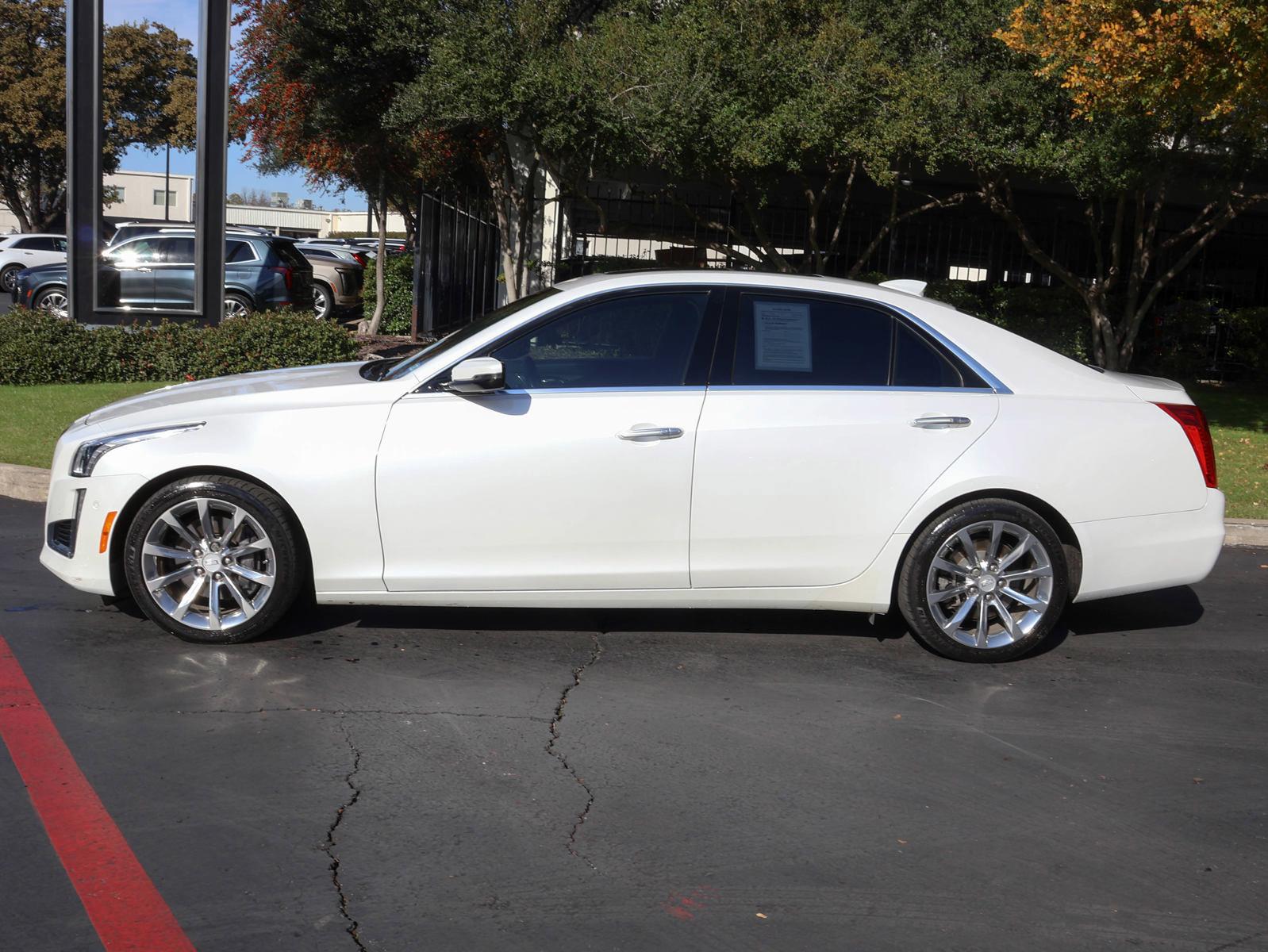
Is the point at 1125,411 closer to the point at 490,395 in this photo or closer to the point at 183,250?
the point at 490,395

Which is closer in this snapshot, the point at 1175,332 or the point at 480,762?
the point at 480,762

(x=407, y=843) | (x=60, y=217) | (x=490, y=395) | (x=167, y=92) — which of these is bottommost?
(x=407, y=843)

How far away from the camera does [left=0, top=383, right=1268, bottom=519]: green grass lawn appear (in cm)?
939

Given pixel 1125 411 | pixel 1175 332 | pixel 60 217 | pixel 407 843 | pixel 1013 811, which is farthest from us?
pixel 60 217

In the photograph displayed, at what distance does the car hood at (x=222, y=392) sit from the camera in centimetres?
555

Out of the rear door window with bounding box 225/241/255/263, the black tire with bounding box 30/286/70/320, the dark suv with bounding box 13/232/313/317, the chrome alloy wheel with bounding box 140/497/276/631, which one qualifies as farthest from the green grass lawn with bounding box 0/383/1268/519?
the black tire with bounding box 30/286/70/320

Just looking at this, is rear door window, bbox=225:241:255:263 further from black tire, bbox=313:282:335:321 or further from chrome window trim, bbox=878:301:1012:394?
chrome window trim, bbox=878:301:1012:394

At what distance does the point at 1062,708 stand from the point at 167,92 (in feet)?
161

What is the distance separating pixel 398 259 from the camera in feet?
76.1

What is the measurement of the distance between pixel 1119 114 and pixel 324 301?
52.2 ft

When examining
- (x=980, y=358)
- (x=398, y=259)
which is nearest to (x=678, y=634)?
(x=980, y=358)

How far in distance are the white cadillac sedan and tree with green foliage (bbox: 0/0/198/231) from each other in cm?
4121

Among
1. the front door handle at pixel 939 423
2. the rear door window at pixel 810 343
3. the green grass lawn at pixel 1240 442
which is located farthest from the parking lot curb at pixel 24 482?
the green grass lawn at pixel 1240 442

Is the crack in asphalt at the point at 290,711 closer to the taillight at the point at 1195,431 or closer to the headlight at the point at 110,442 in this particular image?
the headlight at the point at 110,442
